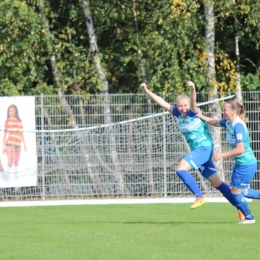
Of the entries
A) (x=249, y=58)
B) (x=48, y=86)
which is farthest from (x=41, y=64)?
(x=249, y=58)

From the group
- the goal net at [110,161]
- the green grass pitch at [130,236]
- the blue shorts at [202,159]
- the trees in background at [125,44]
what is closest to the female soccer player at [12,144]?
the goal net at [110,161]

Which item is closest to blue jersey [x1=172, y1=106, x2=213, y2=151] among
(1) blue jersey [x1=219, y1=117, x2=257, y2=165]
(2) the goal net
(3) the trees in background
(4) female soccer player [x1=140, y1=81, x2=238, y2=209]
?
(4) female soccer player [x1=140, y1=81, x2=238, y2=209]

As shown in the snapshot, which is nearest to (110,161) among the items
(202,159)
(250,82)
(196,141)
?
→ (250,82)

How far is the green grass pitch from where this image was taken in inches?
323

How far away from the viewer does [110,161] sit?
64.7ft

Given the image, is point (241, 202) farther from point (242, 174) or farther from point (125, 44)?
point (125, 44)

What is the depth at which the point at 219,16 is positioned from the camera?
71.2 feet

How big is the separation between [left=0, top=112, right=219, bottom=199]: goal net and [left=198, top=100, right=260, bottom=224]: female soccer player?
847 centimetres

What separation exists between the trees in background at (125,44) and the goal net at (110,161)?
67.0 inches

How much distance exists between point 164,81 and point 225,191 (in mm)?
10177

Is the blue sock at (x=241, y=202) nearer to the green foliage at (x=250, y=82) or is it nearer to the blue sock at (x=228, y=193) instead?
the blue sock at (x=228, y=193)

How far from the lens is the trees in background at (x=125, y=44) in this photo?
68.9 feet

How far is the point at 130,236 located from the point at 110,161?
9.91 metres

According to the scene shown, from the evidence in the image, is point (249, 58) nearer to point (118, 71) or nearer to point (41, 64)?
point (118, 71)
